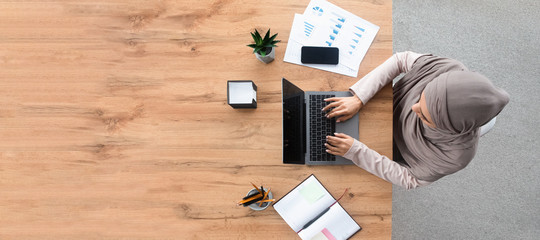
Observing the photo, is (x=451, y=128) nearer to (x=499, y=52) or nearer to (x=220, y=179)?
(x=220, y=179)

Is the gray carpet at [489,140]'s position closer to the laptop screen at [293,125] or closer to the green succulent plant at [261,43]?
the laptop screen at [293,125]

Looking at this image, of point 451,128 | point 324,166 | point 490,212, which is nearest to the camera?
point 451,128

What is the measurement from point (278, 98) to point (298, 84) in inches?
3.8

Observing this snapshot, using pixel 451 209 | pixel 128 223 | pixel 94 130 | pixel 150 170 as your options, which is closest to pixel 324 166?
pixel 150 170

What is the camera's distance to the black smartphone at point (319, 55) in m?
1.16

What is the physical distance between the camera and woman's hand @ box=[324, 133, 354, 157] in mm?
1060

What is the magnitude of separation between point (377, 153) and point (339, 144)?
15 cm

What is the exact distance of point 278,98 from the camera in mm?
1157

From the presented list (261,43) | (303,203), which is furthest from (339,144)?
(261,43)

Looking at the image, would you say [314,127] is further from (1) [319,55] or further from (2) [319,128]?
(1) [319,55]

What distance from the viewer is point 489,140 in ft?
6.05

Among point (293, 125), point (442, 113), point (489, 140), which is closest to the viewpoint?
point (442, 113)

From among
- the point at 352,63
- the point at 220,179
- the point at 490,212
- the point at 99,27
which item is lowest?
the point at 490,212

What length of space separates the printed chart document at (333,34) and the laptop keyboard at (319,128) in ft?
0.49
